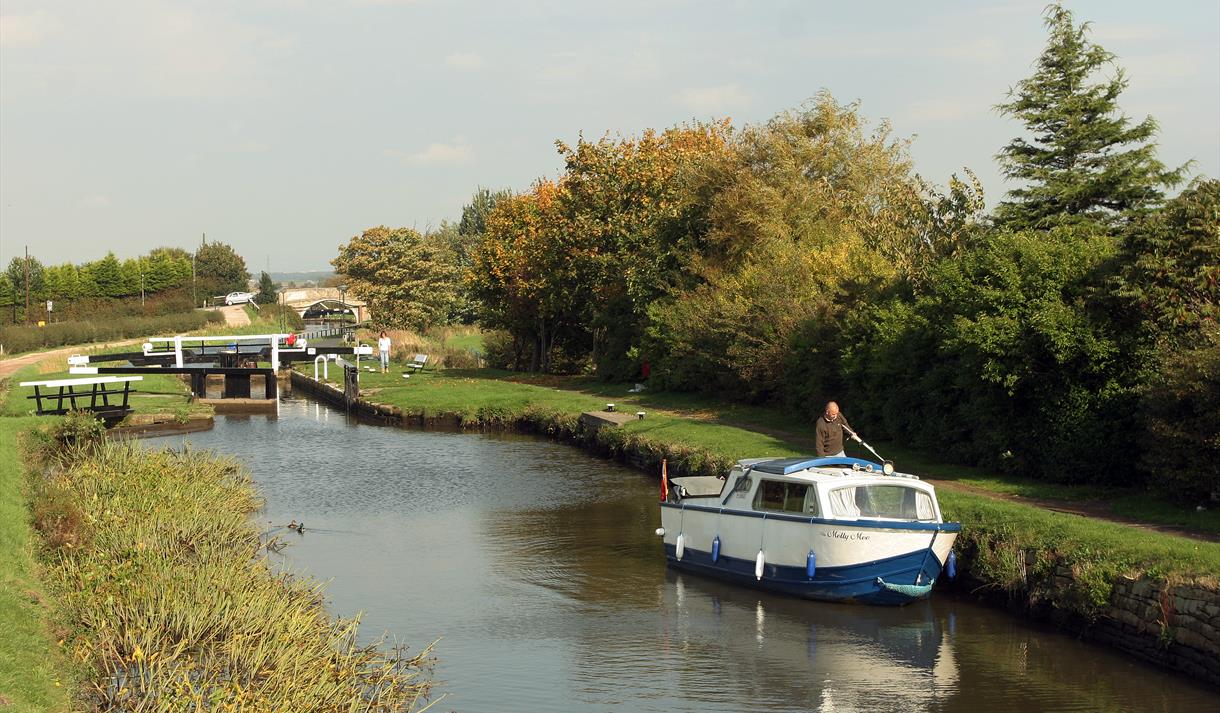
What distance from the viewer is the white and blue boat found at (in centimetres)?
1911

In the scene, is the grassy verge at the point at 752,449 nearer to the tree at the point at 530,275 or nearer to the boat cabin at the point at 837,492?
the boat cabin at the point at 837,492

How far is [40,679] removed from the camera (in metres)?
11.4

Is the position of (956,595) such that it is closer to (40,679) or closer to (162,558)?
(162,558)

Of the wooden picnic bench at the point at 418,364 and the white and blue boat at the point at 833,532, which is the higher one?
the wooden picnic bench at the point at 418,364

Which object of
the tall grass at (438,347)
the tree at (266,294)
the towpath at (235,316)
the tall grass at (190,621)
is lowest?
the tall grass at (190,621)

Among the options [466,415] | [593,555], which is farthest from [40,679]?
[466,415]

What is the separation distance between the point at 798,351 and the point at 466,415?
16013mm

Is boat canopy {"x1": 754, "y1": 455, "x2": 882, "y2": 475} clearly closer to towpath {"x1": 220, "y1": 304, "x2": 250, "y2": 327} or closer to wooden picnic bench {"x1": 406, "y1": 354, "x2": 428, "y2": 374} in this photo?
wooden picnic bench {"x1": 406, "y1": 354, "x2": 428, "y2": 374}

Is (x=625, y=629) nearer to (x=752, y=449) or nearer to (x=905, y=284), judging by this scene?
(x=752, y=449)

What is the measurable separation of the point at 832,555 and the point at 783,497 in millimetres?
1429

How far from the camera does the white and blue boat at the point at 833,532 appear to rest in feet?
62.7

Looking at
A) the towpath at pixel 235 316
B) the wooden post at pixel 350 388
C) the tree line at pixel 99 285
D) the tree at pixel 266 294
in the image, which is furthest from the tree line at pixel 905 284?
the tree at pixel 266 294

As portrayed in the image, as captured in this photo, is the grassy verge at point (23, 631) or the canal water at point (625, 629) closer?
the grassy verge at point (23, 631)

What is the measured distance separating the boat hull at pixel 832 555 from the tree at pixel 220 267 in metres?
142
